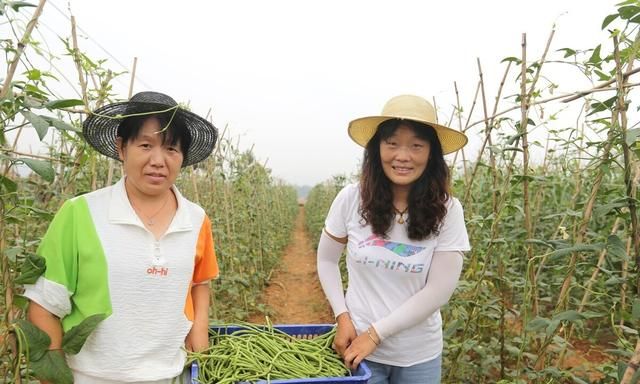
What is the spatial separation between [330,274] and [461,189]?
8.66 feet

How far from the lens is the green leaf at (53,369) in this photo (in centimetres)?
124

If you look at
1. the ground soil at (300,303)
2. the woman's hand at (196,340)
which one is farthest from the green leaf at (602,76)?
the ground soil at (300,303)

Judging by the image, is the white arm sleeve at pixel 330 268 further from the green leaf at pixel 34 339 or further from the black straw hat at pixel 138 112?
the green leaf at pixel 34 339

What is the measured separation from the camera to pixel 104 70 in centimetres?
195

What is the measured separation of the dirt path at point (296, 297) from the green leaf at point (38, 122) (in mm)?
3959

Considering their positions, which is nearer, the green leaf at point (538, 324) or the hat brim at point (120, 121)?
the hat brim at point (120, 121)

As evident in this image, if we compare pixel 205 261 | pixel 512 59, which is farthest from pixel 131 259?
pixel 512 59

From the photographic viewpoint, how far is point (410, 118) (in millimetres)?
1610

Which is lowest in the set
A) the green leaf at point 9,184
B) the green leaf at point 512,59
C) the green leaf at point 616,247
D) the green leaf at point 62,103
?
the green leaf at point 616,247

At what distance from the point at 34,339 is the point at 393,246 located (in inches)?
44.7

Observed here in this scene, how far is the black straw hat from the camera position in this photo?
4.69 ft

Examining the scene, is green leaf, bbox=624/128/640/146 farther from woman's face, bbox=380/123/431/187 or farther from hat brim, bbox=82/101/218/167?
hat brim, bbox=82/101/218/167

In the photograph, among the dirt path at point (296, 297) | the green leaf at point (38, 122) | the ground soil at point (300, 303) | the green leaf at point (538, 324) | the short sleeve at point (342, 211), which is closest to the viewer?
the green leaf at point (38, 122)

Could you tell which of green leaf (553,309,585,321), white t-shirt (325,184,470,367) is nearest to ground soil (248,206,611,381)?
white t-shirt (325,184,470,367)
